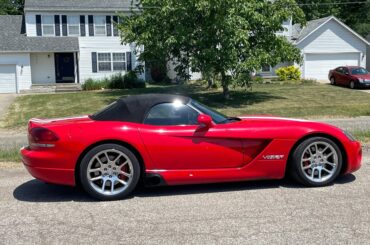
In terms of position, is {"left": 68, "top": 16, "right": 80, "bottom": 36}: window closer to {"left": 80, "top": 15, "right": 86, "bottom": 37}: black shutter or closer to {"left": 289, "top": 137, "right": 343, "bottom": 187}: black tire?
{"left": 80, "top": 15, "right": 86, "bottom": 37}: black shutter

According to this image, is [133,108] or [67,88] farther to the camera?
[67,88]

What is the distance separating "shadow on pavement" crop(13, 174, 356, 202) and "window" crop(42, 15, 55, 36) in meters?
28.7

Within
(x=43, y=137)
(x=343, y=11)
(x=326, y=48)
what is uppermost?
(x=343, y=11)

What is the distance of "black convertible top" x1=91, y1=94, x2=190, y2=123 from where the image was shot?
5.96 metres

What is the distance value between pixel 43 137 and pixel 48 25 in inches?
1164

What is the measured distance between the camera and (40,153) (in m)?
5.71

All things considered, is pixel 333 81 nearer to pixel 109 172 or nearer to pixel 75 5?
pixel 75 5

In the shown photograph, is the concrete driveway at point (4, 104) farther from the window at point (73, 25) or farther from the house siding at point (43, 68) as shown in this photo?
the window at point (73, 25)

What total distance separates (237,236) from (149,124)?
2062 millimetres

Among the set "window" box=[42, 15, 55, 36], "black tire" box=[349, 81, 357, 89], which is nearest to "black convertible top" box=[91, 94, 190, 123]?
"black tire" box=[349, 81, 357, 89]

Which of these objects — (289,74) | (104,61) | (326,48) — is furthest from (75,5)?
(326,48)

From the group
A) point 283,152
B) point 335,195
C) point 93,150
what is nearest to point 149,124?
point 93,150

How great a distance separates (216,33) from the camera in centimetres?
2134

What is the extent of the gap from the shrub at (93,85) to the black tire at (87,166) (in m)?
27.1
